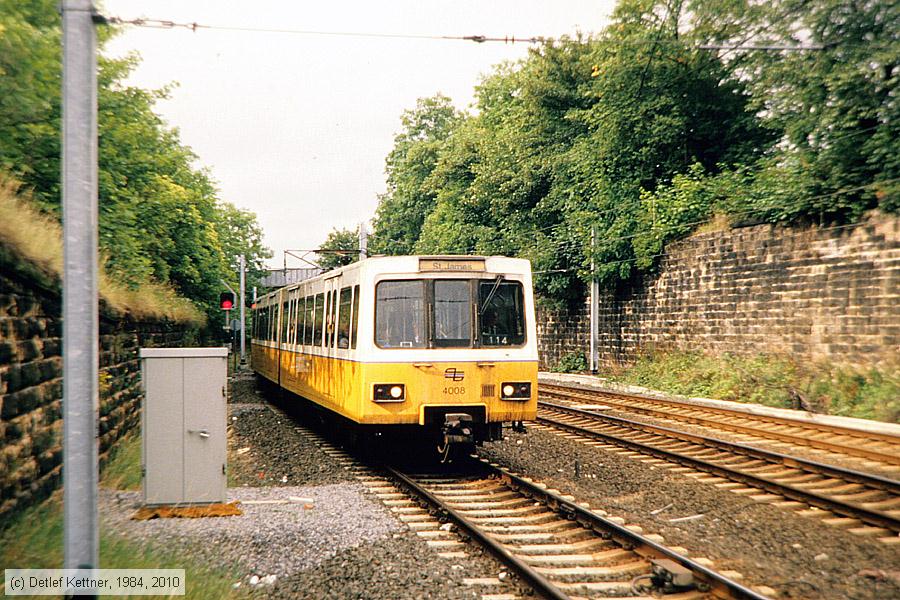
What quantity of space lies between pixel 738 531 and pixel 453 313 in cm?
424

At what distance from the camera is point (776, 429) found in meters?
13.2

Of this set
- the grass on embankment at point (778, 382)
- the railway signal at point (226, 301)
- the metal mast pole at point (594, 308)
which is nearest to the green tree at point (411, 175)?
the railway signal at point (226, 301)

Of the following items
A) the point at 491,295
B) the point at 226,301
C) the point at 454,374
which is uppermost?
the point at 226,301

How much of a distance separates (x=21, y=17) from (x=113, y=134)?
276cm

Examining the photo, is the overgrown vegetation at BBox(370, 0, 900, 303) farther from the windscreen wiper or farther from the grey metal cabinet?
the grey metal cabinet

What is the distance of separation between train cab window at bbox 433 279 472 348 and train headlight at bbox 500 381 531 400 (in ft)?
2.32

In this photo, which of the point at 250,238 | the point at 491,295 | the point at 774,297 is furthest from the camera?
the point at 250,238

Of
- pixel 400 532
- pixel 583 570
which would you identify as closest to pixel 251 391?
pixel 400 532

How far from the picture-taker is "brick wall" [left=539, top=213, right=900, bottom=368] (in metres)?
15.7

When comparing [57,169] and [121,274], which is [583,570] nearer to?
[57,169]

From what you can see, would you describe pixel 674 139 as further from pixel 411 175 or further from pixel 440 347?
pixel 411 175

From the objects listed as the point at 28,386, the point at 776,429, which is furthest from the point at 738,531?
the point at 776,429

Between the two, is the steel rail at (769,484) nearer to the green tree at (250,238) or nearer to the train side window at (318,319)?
the train side window at (318,319)

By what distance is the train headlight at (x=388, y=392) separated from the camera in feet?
31.0
